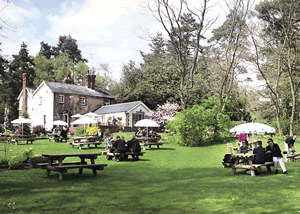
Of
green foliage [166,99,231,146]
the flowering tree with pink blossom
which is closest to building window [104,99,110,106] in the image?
the flowering tree with pink blossom

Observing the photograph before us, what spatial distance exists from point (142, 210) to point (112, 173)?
512cm

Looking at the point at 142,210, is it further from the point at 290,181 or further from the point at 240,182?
the point at 290,181

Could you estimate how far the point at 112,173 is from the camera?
1108 cm

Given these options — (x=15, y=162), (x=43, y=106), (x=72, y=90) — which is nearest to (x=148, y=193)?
(x=15, y=162)

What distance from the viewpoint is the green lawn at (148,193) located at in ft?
20.4

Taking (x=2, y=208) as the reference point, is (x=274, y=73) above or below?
above

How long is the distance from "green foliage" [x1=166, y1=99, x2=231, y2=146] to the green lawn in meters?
15.2

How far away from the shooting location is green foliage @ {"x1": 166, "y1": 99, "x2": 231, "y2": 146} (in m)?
26.3

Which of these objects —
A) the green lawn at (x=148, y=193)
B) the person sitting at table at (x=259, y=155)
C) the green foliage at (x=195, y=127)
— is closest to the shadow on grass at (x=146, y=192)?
the green lawn at (x=148, y=193)

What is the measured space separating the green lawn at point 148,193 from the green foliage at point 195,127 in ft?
49.8

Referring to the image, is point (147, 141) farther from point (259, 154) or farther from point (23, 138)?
point (259, 154)

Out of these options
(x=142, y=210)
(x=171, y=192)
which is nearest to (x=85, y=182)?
(x=171, y=192)

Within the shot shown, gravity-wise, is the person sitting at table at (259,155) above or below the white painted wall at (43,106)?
below

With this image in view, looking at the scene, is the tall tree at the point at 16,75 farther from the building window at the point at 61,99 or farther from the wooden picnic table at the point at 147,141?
the wooden picnic table at the point at 147,141
